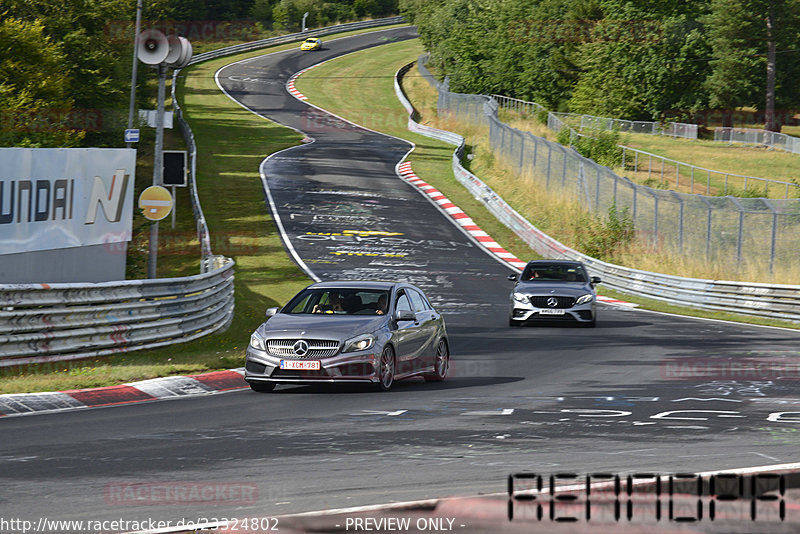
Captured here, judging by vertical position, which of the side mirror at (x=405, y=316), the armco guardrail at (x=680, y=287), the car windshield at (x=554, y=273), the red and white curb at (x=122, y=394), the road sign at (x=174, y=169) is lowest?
the armco guardrail at (x=680, y=287)

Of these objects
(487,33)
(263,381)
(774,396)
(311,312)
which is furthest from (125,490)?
(487,33)

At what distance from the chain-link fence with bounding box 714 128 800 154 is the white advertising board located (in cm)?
6167

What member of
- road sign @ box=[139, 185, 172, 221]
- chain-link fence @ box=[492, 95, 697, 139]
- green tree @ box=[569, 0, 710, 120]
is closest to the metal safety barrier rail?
chain-link fence @ box=[492, 95, 697, 139]

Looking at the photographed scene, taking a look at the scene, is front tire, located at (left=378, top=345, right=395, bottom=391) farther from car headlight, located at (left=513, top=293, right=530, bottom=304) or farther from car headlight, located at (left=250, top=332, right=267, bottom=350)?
car headlight, located at (left=513, top=293, right=530, bottom=304)

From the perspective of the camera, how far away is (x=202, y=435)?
1037 centimetres

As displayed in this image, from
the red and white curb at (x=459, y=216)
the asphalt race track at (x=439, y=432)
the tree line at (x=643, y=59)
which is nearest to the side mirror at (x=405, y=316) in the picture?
the asphalt race track at (x=439, y=432)

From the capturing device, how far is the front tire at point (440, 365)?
51.1ft

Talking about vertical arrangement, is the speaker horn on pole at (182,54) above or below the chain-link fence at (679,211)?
above

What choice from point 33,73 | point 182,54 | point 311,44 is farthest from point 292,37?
point 182,54

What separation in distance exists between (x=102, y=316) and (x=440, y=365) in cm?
524

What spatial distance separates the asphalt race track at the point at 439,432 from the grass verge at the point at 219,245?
1.76 meters

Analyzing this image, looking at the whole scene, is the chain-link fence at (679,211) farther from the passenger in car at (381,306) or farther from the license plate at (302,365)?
the license plate at (302,365)

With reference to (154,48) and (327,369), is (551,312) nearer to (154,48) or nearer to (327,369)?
(154,48)

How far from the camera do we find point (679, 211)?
112ft
